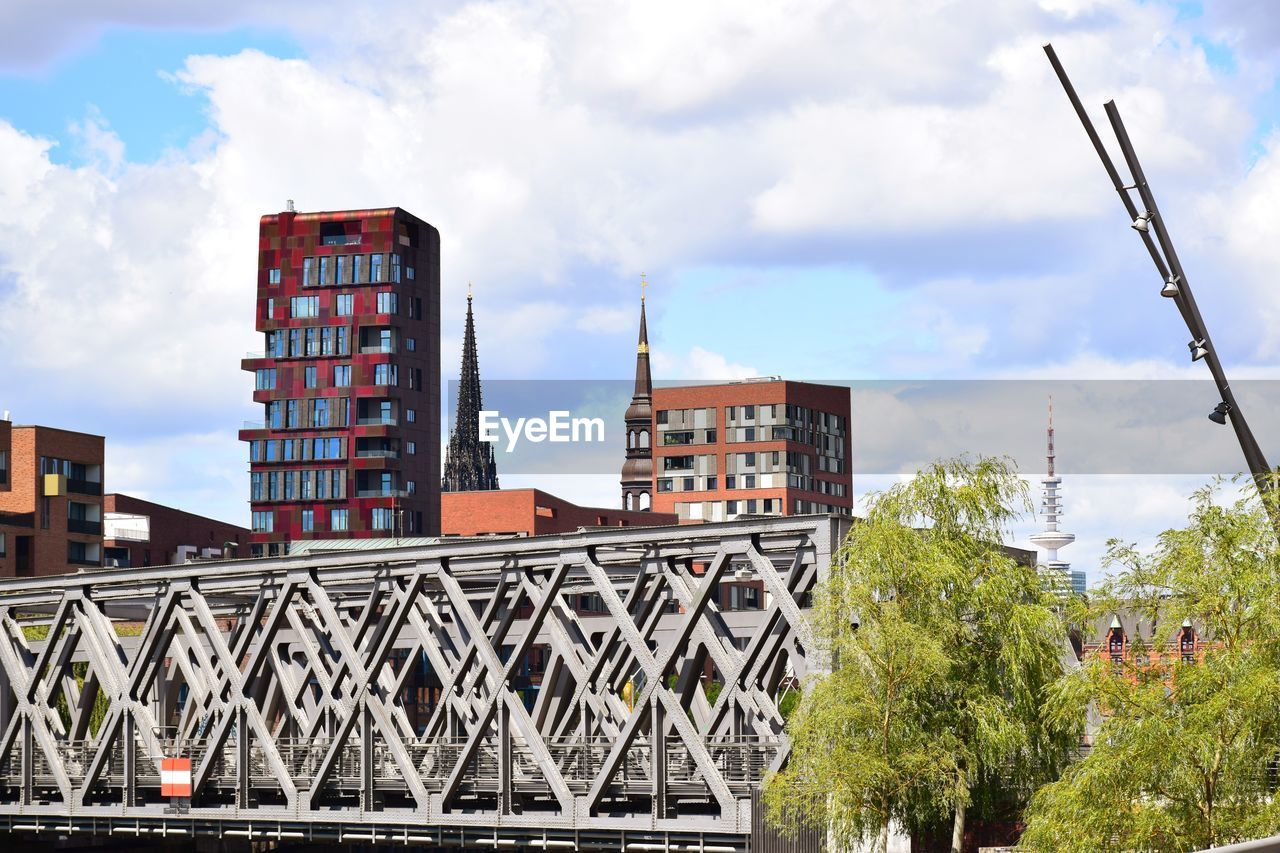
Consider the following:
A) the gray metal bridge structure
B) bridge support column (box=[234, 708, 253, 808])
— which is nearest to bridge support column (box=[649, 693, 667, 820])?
the gray metal bridge structure

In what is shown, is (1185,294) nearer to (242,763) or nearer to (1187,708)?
(1187,708)

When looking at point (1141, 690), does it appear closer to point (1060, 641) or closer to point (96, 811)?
point (1060, 641)

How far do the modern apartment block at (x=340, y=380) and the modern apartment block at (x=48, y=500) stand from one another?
34136 millimetres

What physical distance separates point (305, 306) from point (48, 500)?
1710 inches

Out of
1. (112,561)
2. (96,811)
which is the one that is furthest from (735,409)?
(96,811)

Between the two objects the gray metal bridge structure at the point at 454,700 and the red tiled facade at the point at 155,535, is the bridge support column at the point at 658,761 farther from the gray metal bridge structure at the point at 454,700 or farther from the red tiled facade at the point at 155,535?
the red tiled facade at the point at 155,535

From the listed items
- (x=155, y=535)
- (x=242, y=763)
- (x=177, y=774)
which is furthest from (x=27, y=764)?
(x=155, y=535)

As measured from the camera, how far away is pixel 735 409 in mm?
172250

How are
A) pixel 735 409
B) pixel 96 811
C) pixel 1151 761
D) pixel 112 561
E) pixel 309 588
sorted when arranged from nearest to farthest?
pixel 1151 761
pixel 309 588
pixel 96 811
pixel 112 561
pixel 735 409

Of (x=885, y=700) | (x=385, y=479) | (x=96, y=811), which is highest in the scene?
(x=385, y=479)

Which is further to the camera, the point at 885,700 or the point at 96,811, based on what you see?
the point at 96,811

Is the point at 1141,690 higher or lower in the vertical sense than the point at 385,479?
lower

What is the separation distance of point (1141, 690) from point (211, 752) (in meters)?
27.1

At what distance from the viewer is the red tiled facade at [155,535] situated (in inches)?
5846
